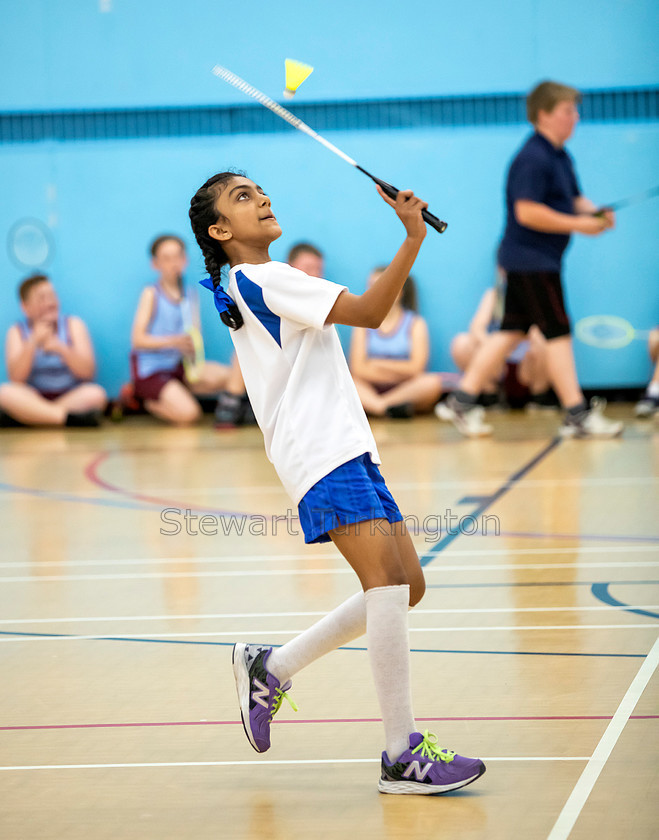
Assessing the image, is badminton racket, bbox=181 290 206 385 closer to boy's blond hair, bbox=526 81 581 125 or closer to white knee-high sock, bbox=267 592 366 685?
boy's blond hair, bbox=526 81 581 125

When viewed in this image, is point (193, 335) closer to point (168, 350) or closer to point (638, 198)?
point (168, 350)

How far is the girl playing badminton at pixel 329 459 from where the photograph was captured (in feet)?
7.24

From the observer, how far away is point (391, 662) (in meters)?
2.21

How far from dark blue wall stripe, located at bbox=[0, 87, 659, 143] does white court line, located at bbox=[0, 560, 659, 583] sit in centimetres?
576

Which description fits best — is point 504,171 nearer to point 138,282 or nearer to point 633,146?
point 633,146

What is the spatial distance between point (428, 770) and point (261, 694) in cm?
42

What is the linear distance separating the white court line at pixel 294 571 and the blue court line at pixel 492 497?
217 mm

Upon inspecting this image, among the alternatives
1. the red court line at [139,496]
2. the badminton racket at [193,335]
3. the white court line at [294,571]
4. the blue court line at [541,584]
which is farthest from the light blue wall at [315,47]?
the blue court line at [541,584]

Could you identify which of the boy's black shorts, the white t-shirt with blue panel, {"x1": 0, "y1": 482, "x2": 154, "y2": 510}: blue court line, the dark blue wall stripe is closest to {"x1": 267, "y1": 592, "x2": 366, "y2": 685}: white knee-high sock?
the white t-shirt with blue panel

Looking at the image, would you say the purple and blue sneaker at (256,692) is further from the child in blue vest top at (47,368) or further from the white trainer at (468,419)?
the child in blue vest top at (47,368)

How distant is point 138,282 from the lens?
9.16 metres

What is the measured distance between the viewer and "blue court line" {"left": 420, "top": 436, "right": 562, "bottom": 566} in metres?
4.16

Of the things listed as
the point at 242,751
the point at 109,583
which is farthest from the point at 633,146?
the point at 242,751

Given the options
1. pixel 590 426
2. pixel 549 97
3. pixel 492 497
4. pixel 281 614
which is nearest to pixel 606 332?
pixel 590 426
